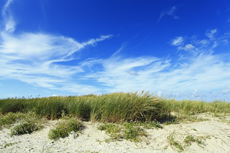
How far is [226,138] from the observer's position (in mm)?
4438

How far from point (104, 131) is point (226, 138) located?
376 cm

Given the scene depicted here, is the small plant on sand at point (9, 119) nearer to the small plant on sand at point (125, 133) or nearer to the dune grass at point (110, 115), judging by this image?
the dune grass at point (110, 115)

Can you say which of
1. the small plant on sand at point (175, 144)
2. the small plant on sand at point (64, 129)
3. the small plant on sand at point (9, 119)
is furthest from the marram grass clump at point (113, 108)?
the small plant on sand at point (175, 144)

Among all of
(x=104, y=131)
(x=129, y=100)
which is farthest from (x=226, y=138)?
(x=104, y=131)

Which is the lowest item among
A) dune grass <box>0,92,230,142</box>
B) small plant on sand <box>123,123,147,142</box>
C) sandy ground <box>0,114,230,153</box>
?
sandy ground <box>0,114,230,153</box>

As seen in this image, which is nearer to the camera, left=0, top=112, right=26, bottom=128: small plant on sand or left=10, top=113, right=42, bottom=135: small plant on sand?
left=10, top=113, right=42, bottom=135: small plant on sand

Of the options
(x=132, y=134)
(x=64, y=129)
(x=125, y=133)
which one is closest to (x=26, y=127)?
(x=64, y=129)

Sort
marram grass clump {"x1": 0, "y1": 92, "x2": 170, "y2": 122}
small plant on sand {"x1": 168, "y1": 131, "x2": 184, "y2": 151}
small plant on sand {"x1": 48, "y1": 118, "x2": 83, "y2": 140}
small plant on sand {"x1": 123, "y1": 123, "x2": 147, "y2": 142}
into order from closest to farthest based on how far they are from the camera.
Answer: small plant on sand {"x1": 168, "y1": 131, "x2": 184, "y2": 151} < small plant on sand {"x1": 123, "y1": 123, "x2": 147, "y2": 142} < small plant on sand {"x1": 48, "y1": 118, "x2": 83, "y2": 140} < marram grass clump {"x1": 0, "y1": 92, "x2": 170, "y2": 122}

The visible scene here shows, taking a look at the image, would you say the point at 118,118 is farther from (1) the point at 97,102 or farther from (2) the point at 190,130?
(2) the point at 190,130

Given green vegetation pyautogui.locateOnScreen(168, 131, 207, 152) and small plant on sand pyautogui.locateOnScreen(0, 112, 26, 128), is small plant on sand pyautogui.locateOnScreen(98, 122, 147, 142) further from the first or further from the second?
small plant on sand pyautogui.locateOnScreen(0, 112, 26, 128)

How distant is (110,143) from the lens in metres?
4.13

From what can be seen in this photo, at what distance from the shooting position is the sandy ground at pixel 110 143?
3.91 metres

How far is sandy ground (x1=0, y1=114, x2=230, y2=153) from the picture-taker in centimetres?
391

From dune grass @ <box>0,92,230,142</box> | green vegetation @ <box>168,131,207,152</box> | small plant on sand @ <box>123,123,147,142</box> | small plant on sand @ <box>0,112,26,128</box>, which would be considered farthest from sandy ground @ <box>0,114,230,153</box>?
small plant on sand @ <box>0,112,26,128</box>
